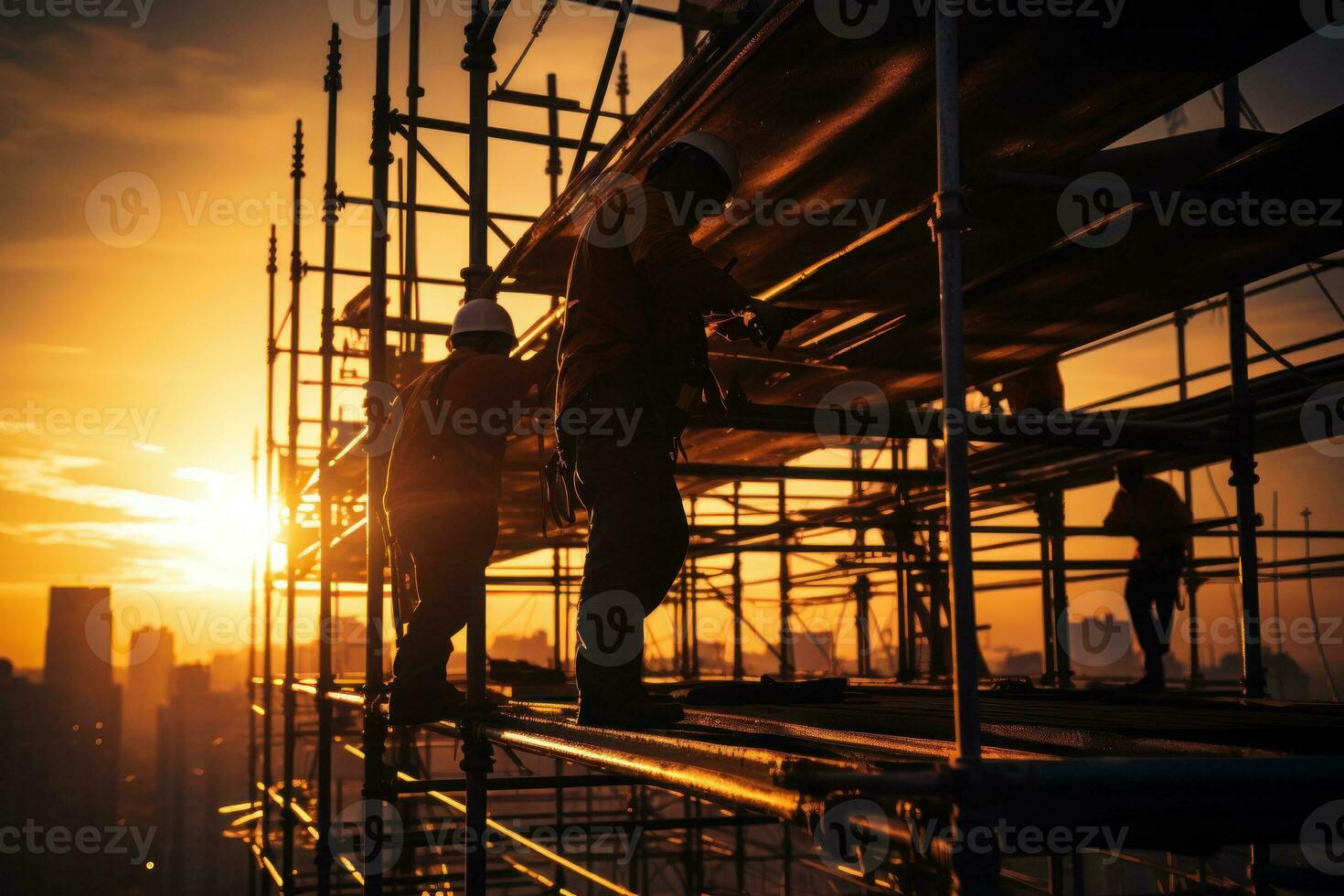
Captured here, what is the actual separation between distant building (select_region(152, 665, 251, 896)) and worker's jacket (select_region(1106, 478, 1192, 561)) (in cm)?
2653

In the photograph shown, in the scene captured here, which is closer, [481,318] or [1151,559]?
[481,318]

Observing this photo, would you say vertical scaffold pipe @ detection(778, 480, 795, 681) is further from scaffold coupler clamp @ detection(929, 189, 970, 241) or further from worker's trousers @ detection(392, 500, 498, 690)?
scaffold coupler clamp @ detection(929, 189, 970, 241)

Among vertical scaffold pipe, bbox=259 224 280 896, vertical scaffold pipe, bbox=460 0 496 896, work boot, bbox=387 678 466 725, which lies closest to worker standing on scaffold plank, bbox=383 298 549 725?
work boot, bbox=387 678 466 725

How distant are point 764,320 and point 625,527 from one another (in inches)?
32.1

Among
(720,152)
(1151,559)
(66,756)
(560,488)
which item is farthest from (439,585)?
(66,756)

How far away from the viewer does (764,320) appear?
2.81 meters

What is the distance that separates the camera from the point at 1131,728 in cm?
261

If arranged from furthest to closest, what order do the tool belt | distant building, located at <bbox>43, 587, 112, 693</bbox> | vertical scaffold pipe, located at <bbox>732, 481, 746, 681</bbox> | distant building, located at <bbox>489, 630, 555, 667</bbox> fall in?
distant building, located at <bbox>43, 587, 112, 693</bbox>
distant building, located at <bbox>489, 630, 555, 667</bbox>
vertical scaffold pipe, located at <bbox>732, 481, 746, 681</bbox>
the tool belt

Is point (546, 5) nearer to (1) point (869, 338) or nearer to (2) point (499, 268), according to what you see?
(2) point (499, 268)

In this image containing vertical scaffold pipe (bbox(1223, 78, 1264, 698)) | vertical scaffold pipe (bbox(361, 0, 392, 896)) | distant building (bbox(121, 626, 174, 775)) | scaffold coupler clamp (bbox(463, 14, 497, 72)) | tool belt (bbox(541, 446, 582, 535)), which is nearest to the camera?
tool belt (bbox(541, 446, 582, 535))

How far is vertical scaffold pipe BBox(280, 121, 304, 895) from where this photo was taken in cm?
1030

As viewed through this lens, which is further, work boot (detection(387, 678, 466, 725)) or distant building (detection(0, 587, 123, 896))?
distant building (detection(0, 587, 123, 896))

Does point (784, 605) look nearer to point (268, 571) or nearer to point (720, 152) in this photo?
point (268, 571)

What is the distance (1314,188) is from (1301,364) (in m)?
2.45
